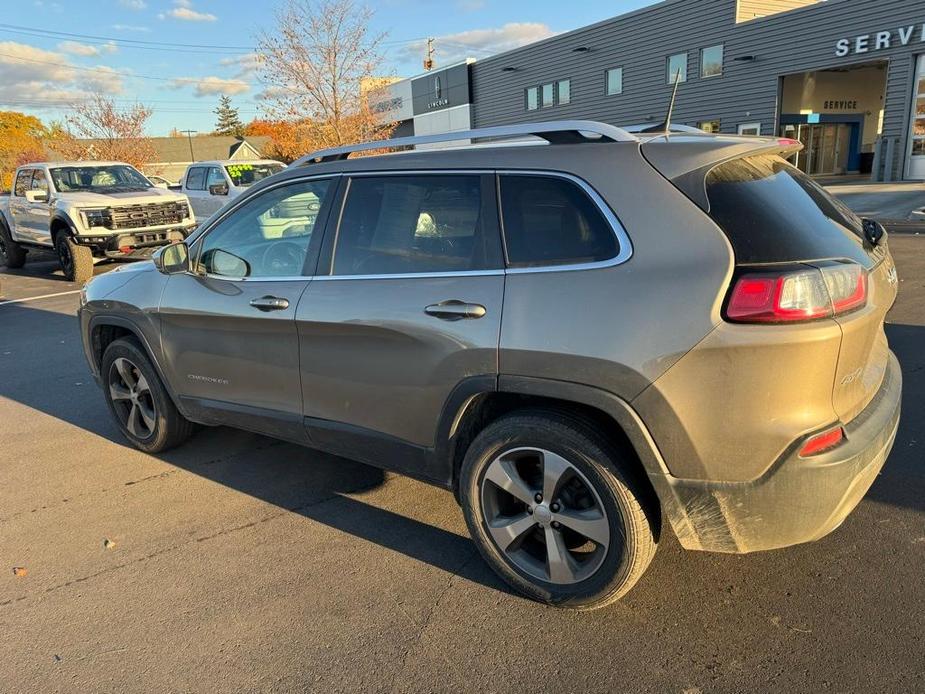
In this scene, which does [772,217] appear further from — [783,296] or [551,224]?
[551,224]

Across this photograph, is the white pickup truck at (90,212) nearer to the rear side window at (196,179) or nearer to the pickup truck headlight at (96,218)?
the pickup truck headlight at (96,218)

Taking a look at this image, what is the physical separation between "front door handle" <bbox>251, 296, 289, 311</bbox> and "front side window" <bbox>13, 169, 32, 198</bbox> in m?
12.1

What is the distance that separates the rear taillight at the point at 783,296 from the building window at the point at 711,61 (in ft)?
90.0

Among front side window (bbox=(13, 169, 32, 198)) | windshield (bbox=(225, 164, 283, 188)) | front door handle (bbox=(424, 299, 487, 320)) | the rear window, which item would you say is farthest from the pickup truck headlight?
the rear window

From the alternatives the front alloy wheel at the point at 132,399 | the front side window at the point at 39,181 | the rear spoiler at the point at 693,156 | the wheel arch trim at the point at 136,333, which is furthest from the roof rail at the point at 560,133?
the front side window at the point at 39,181

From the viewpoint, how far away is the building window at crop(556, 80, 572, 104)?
108 ft

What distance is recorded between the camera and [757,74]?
81.7 feet

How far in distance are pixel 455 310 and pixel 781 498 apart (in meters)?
1.33

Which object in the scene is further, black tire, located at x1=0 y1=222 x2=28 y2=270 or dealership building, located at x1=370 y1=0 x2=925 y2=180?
dealership building, located at x1=370 y1=0 x2=925 y2=180

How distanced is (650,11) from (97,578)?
30386 millimetres

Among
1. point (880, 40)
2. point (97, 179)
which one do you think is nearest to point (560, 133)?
point (97, 179)

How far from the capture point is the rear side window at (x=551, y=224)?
2445 mm

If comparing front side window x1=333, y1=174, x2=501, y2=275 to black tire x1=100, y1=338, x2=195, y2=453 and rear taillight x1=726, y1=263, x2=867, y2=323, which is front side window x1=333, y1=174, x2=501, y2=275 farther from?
black tire x1=100, y1=338, x2=195, y2=453

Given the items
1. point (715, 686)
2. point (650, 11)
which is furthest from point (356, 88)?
point (715, 686)
